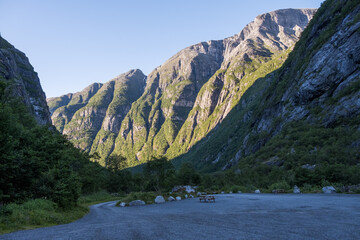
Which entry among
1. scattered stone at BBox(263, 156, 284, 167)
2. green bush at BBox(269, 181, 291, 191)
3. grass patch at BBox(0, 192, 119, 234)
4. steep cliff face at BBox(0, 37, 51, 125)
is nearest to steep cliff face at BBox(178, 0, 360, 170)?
scattered stone at BBox(263, 156, 284, 167)

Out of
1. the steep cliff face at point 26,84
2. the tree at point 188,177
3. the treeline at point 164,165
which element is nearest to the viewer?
the treeline at point 164,165

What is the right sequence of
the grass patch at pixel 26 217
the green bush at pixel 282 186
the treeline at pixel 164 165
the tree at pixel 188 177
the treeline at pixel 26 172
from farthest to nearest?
the tree at pixel 188 177 → the green bush at pixel 282 186 → the treeline at pixel 164 165 → the treeline at pixel 26 172 → the grass patch at pixel 26 217

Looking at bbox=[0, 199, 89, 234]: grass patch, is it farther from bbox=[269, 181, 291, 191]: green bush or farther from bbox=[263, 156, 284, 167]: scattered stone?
bbox=[263, 156, 284, 167]: scattered stone

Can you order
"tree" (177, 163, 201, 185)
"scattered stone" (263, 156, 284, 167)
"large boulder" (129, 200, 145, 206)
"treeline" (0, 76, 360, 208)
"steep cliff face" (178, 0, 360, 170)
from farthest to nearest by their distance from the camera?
"tree" (177, 163, 201, 185), "scattered stone" (263, 156, 284, 167), "steep cliff face" (178, 0, 360, 170), "large boulder" (129, 200, 145, 206), "treeline" (0, 76, 360, 208)

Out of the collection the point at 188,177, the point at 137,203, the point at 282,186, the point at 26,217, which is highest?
the point at 26,217

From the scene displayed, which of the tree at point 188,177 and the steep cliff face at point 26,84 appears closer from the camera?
the tree at point 188,177

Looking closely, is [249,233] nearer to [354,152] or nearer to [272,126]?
[354,152]

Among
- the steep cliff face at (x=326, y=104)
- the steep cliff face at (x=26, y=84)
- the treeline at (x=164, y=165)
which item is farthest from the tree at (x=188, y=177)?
the steep cliff face at (x=26, y=84)

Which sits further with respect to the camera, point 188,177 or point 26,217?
point 188,177

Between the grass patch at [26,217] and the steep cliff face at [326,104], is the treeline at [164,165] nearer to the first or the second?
the steep cliff face at [326,104]

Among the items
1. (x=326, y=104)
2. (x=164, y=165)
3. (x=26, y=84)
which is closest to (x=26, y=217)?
(x=164, y=165)

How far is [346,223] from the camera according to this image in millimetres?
8625

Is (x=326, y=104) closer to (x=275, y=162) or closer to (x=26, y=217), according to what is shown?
(x=275, y=162)

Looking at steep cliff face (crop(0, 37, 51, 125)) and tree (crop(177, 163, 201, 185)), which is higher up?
steep cliff face (crop(0, 37, 51, 125))
